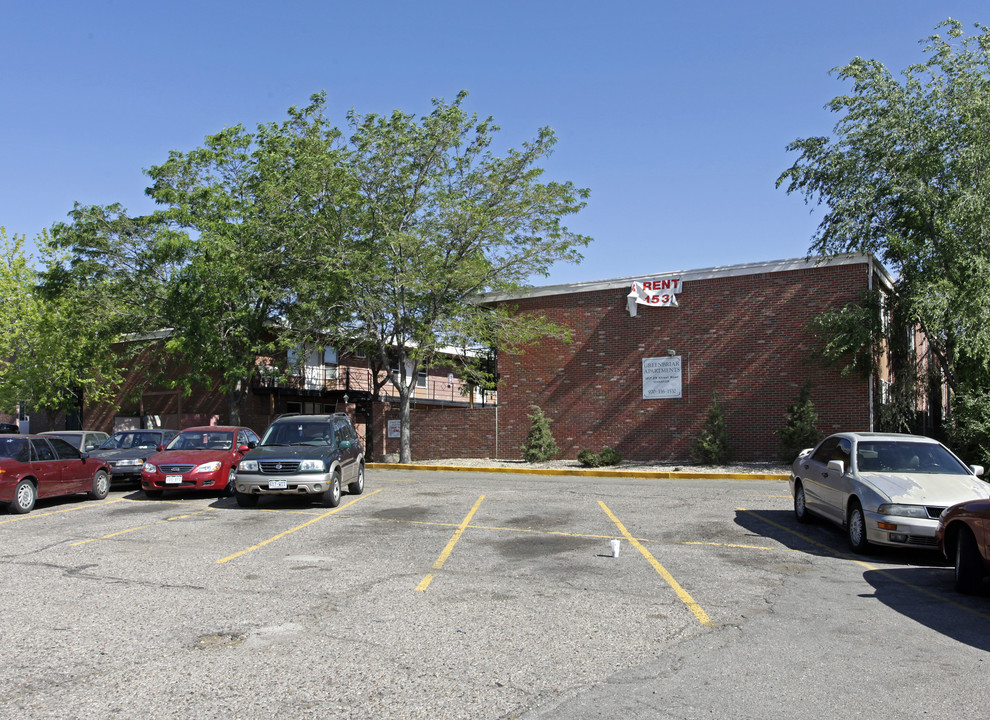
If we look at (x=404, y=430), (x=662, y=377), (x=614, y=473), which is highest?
(x=662, y=377)

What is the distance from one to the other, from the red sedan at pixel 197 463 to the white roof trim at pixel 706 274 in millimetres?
13362

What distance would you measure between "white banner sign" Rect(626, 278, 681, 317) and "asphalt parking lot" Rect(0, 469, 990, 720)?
49.0 ft

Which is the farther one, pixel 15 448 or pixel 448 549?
pixel 15 448

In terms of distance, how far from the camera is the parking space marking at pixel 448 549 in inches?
310

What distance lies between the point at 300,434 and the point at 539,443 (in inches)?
510

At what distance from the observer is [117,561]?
29.7 ft

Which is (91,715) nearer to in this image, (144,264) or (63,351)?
(144,264)

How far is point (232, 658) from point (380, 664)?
41.6 inches

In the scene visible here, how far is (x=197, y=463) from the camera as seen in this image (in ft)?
50.6

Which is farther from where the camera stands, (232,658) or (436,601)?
(436,601)

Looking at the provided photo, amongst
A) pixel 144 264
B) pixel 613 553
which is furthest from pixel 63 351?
pixel 613 553

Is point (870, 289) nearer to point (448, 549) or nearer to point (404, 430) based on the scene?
point (404, 430)

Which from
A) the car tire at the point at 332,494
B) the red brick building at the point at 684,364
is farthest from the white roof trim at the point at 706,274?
the car tire at the point at 332,494

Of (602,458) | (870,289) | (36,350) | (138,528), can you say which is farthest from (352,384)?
(138,528)
